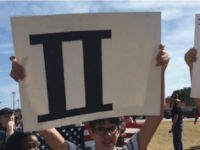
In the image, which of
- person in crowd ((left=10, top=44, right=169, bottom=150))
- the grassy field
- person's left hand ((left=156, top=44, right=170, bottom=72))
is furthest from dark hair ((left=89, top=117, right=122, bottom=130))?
the grassy field

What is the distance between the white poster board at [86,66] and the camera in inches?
91.1

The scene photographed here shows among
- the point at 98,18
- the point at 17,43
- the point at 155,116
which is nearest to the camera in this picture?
the point at 17,43

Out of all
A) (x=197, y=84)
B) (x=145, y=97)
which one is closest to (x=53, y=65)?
(x=145, y=97)

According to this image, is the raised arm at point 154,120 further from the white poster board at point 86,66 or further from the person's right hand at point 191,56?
the person's right hand at point 191,56

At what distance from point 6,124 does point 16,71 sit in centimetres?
237

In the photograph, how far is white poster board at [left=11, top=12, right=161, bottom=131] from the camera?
2.31 m

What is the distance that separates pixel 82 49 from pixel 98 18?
272 millimetres

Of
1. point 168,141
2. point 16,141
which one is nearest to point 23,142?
point 16,141

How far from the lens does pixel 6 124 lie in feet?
14.4

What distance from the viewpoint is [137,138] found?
2.50 m

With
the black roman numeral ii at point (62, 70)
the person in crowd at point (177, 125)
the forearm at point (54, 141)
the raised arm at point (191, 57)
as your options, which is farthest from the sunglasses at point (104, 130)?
the person in crowd at point (177, 125)

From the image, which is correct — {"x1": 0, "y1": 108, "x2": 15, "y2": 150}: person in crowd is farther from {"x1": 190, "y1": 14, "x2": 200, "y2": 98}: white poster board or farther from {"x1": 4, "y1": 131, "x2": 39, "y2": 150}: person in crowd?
{"x1": 190, "y1": 14, "x2": 200, "y2": 98}: white poster board

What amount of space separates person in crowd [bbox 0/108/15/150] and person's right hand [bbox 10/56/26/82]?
2098mm

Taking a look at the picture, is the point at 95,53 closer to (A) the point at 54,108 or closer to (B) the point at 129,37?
(B) the point at 129,37
